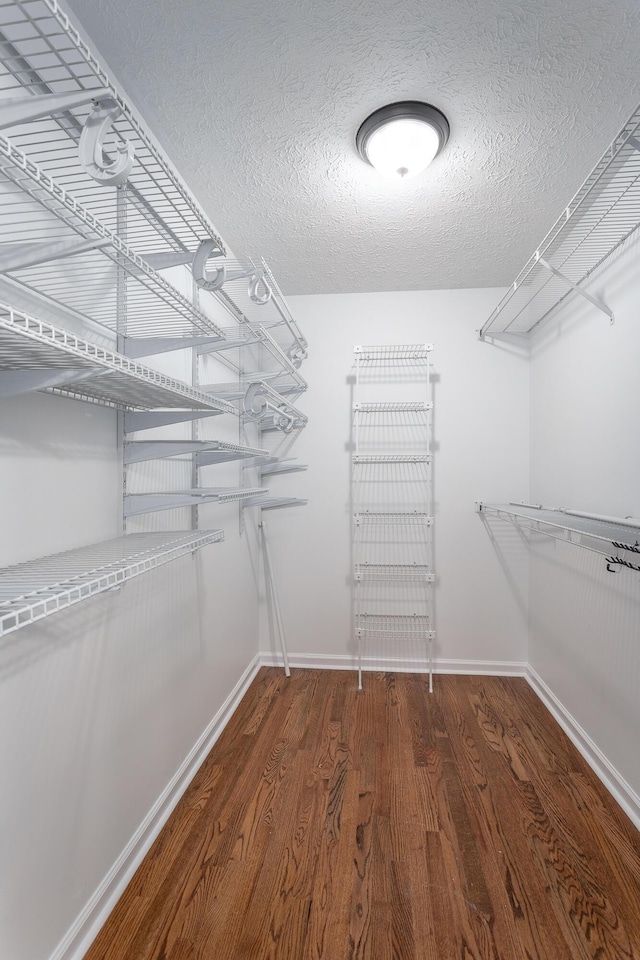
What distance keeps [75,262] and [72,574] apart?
815 mm

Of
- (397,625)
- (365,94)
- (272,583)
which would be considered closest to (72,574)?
(365,94)

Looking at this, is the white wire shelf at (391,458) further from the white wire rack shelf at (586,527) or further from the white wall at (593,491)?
the white wall at (593,491)

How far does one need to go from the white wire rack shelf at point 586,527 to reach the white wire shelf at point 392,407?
2.24 feet

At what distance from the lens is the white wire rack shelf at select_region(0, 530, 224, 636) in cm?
79

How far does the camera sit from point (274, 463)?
10.2ft

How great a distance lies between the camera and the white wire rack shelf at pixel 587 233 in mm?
1412

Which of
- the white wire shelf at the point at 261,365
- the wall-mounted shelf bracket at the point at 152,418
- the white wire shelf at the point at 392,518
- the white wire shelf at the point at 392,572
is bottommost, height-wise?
the white wire shelf at the point at 392,572

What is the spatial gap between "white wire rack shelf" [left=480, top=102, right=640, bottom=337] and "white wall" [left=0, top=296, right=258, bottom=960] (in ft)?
4.79

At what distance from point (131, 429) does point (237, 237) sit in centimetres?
127

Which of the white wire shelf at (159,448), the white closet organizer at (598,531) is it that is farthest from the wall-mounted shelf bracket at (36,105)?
the white closet organizer at (598,531)

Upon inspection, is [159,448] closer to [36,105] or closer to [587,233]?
[36,105]

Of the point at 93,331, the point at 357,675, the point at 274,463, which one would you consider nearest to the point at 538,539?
the point at 357,675

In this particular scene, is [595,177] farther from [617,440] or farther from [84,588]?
[84,588]

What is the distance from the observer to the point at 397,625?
306cm
